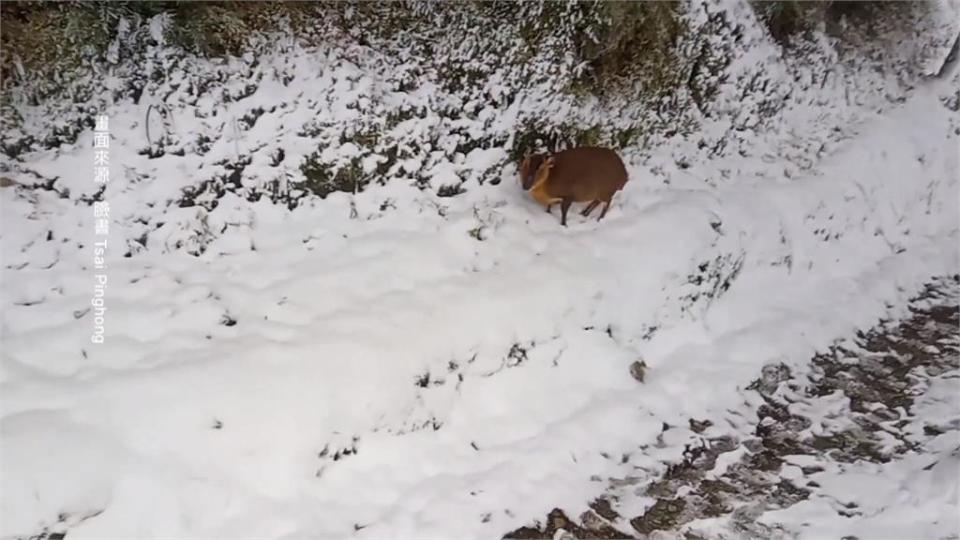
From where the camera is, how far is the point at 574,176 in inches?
215

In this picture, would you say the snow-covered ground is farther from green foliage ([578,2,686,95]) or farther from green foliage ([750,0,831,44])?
green foliage ([750,0,831,44])

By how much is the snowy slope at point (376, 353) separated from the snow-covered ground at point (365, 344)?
0.05ft

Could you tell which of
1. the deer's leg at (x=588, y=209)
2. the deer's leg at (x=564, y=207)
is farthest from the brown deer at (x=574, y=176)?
the deer's leg at (x=588, y=209)

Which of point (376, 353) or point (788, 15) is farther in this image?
point (788, 15)

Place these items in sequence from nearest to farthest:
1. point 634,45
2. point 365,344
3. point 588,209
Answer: point 365,344
point 588,209
point 634,45

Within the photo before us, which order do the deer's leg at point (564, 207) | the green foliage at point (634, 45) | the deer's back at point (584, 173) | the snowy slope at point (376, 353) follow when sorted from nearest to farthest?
1. the snowy slope at point (376, 353)
2. the deer's back at point (584, 173)
3. the deer's leg at point (564, 207)
4. the green foliage at point (634, 45)

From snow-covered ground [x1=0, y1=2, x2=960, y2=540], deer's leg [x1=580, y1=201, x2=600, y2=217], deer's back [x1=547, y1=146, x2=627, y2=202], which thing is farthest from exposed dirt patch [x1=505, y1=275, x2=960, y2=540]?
deer's back [x1=547, y1=146, x2=627, y2=202]

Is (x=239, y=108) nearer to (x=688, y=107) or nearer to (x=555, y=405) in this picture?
(x=555, y=405)

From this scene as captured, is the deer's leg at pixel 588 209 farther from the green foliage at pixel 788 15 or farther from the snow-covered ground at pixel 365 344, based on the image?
the green foliage at pixel 788 15

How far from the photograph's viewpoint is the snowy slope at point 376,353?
399 centimetres

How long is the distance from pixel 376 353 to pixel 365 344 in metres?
0.10

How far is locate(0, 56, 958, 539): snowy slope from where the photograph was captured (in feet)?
13.1

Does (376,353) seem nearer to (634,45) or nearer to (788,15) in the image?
(634,45)

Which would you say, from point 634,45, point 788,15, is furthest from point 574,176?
point 788,15
